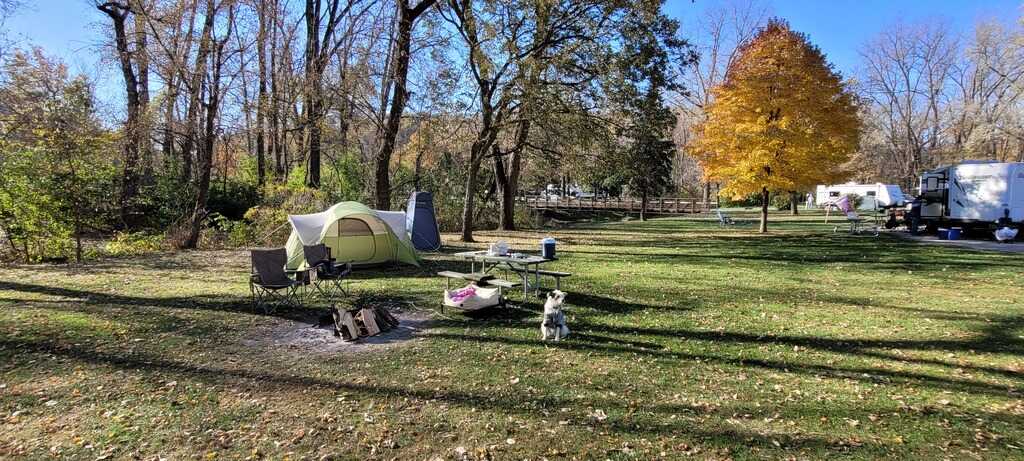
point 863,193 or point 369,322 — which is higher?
point 863,193

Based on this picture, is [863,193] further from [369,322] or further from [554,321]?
[369,322]

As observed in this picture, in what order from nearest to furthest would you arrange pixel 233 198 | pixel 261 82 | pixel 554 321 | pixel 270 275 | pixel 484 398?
pixel 484 398 < pixel 554 321 < pixel 270 275 < pixel 261 82 < pixel 233 198

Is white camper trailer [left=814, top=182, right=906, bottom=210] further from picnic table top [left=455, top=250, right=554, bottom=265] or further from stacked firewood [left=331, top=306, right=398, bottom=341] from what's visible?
stacked firewood [left=331, top=306, right=398, bottom=341]

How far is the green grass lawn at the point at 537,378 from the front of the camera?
362cm

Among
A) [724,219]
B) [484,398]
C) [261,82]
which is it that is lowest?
[484,398]

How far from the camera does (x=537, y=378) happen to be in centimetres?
483

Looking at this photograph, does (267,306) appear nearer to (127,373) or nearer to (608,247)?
(127,373)

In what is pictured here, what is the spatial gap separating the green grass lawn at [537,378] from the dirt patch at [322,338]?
0.12 m

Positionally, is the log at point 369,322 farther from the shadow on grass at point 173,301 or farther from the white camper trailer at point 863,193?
the white camper trailer at point 863,193

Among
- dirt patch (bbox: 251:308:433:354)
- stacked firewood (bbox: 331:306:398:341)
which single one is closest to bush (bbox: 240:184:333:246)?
dirt patch (bbox: 251:308:433:354)

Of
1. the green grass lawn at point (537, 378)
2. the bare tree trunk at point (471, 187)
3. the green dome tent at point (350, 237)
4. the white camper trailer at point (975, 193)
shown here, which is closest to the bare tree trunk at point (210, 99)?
the green dome tent at point (350, 237)

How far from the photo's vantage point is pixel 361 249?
1127cm

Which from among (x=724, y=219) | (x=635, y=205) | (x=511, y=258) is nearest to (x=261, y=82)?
(x=511, y=258)

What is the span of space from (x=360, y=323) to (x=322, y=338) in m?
0.45
